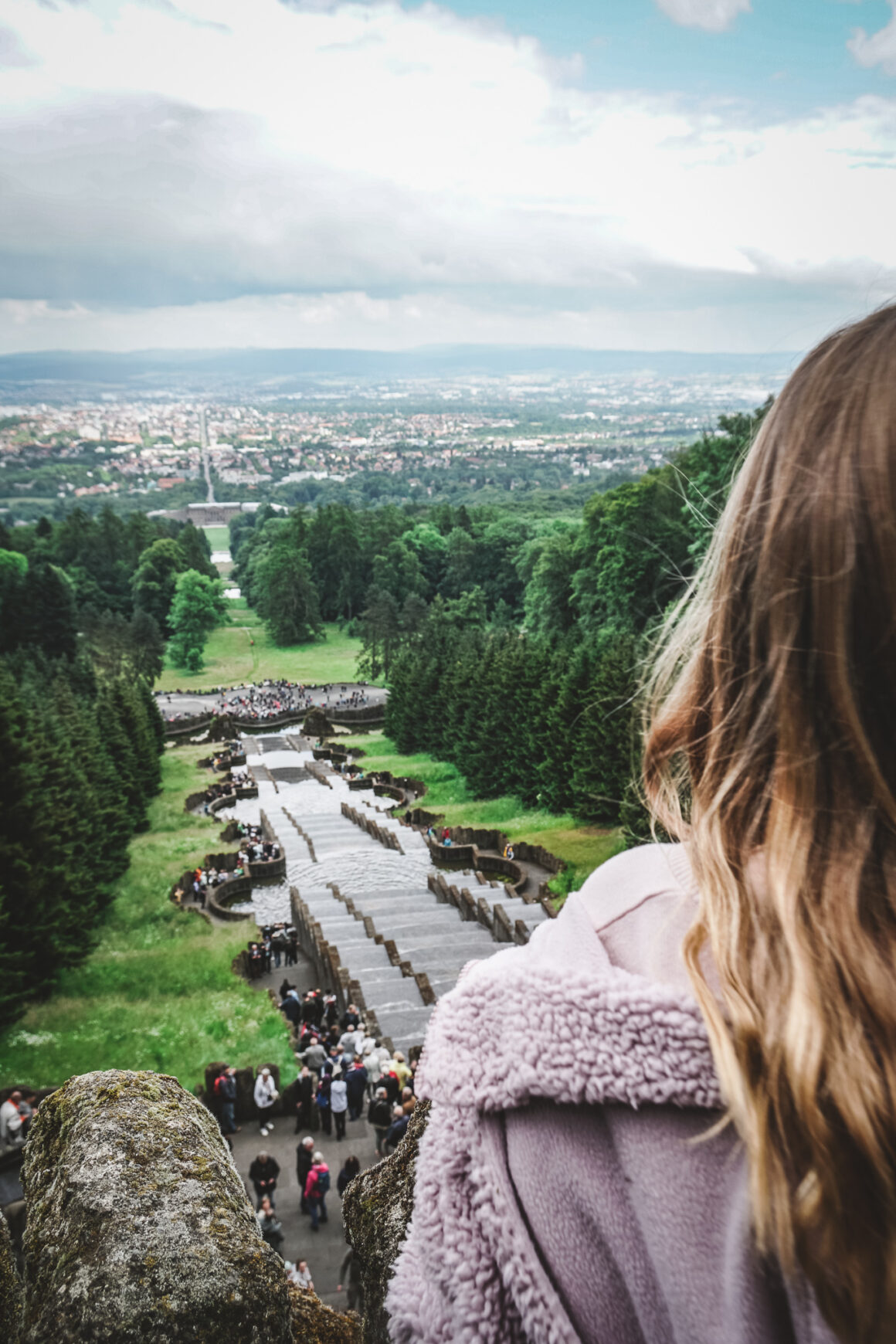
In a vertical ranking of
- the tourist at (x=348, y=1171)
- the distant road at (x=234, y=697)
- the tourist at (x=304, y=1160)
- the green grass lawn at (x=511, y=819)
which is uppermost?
the tourist at (x=304, y=1160)

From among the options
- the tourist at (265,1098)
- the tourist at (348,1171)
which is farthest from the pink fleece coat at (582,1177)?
the tourist at (265,1098)

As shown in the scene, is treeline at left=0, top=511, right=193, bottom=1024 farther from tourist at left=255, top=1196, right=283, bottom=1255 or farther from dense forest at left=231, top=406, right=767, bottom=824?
dense forest at left=231, top=406, right=767, bottom=824

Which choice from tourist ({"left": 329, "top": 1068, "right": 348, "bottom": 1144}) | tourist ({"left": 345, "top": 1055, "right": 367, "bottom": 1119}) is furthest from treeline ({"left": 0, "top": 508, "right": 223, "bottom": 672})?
tourist ({"left": 329, "top": 1068, "right": 348, "bottom": 1144})

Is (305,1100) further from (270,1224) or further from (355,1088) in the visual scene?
(270,1224)

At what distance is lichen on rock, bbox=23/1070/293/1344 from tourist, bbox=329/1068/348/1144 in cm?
902

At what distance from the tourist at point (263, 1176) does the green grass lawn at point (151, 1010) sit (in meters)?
3.72

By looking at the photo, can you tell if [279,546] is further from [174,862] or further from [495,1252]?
[495,1252]

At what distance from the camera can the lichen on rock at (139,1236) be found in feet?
6.59

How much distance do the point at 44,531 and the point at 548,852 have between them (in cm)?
8387

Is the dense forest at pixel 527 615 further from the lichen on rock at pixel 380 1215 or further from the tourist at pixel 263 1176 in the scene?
the tourist at pixel 263 1176

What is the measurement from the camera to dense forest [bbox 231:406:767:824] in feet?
75.5

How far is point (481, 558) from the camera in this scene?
8838 cm

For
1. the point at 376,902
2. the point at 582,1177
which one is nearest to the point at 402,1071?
the point at 376,902

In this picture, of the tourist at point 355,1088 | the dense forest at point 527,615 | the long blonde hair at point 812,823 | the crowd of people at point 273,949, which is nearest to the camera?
the long blonde hair at point 812,823
